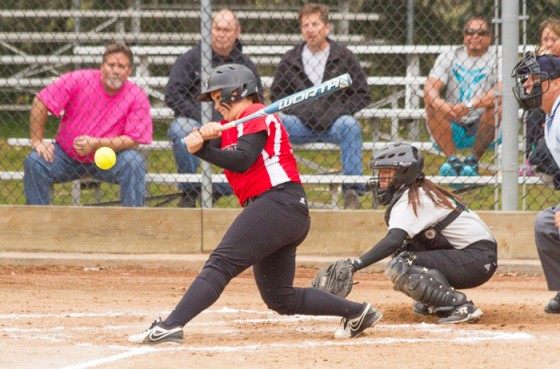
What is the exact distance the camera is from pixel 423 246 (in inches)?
248

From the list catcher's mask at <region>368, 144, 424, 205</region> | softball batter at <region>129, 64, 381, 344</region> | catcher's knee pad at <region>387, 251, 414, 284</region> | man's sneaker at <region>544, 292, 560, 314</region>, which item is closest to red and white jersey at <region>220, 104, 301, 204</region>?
softball batter at <region>129, 64, 381, 344</region>

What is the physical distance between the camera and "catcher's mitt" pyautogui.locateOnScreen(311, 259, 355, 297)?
230 inches

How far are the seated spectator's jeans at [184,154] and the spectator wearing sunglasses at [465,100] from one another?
1.86 meters

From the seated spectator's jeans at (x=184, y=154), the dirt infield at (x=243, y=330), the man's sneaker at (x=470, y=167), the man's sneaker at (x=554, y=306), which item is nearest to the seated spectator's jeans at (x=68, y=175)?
the seated spectator's jeans at (x=184, y=154)

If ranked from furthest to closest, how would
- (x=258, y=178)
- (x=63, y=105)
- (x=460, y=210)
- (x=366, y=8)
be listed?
(x=366, y=8)
(x=63, y=105)
(x=460, y=210)
(x=258, y=178)

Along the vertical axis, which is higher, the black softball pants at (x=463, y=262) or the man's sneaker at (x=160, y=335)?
the black softball pants at (x=463, y=262)

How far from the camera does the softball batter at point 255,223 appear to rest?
5227 millimetres

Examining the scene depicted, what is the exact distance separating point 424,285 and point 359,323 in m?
0.60

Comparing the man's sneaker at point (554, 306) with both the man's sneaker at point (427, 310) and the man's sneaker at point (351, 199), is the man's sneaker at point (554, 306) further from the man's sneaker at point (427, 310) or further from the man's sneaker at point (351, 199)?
the man's sneaker at point (351, 199)

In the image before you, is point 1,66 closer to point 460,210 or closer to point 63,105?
point 63,105

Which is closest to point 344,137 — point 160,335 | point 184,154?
point 184,154

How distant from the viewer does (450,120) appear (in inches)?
350

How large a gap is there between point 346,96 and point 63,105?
237cm

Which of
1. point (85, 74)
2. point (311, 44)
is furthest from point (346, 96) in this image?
point (85, 74)
